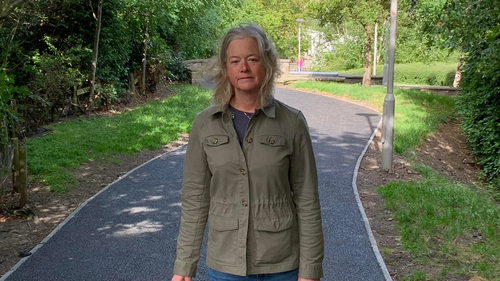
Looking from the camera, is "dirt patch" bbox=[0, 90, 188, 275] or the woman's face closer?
the woman's face

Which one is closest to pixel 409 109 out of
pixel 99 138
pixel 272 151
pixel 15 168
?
pixel 99 138

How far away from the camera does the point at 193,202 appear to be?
2.55 m

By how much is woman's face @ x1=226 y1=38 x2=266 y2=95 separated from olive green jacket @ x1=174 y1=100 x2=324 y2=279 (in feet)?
0.43

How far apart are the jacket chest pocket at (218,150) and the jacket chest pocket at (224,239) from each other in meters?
0.24

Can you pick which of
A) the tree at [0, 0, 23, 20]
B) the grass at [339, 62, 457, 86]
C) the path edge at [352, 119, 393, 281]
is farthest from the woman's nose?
the grass at [339, 62, 457, 86]

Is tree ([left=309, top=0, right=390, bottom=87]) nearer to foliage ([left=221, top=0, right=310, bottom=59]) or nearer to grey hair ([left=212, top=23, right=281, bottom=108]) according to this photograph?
foliage ([left=221, top=0, right=310, bottom=59])

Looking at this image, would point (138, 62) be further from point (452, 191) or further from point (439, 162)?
point (452, 191)

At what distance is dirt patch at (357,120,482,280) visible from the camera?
570cm

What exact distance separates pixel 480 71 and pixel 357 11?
601 inches

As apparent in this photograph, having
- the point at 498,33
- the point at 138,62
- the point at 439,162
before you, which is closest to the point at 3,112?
the point at 498,33

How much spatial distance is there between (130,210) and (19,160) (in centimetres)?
174

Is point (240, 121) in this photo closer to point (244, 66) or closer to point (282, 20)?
point (244, 66)

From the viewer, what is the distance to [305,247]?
242cm

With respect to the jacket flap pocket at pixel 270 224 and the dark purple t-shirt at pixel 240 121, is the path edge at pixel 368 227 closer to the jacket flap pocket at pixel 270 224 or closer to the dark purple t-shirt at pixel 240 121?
the jacket flap pocket at pixel 270 224
